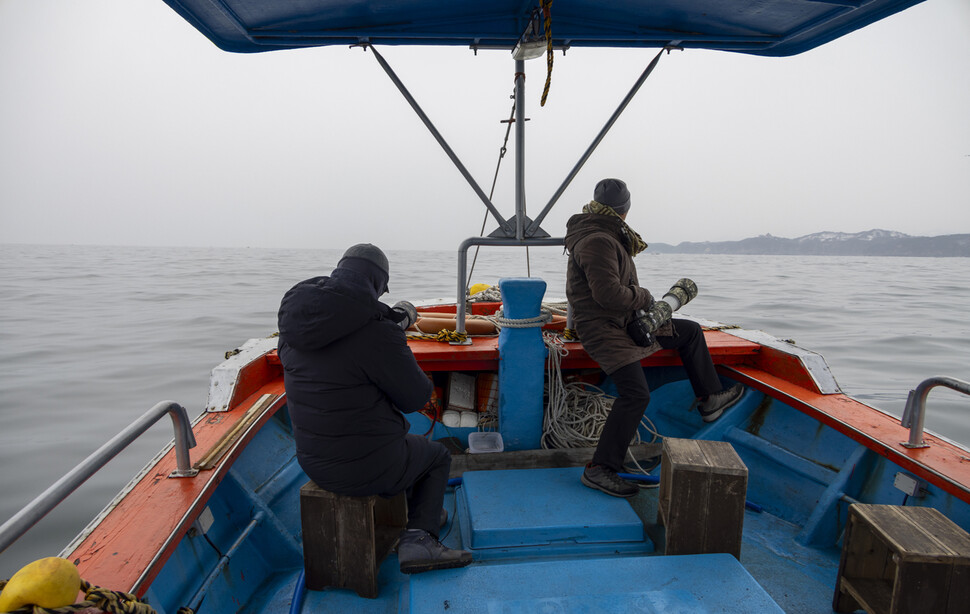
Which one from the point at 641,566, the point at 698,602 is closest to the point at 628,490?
the point at 641,566

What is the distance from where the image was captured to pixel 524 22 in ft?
10.3

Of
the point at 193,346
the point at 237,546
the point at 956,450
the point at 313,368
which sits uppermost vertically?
the point at 313,368

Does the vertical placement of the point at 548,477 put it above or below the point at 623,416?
below

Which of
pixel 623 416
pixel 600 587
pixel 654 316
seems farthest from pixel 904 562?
pixel 654 316

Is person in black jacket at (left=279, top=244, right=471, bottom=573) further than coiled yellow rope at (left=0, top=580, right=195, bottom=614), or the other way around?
person in black jacket at (left=279, top=244, right=471, bottom=573)

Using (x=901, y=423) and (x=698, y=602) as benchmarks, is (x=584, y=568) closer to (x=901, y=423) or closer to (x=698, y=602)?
(x=698, y=602)

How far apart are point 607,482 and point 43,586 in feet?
7.60

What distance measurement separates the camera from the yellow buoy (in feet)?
3.31

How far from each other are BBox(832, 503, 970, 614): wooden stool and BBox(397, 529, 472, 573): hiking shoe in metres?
1.52

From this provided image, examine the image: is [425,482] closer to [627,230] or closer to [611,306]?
[611,306]

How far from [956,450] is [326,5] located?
393 cm

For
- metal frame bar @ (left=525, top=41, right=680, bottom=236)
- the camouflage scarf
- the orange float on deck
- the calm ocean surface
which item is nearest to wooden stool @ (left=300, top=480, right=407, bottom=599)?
the orange float on deck

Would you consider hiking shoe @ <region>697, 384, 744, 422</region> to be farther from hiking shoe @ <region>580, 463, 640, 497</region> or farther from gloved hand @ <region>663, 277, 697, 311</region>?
hiking shoe @ <region>580, 463, 640, 497</region>

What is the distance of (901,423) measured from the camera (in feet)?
7.89
